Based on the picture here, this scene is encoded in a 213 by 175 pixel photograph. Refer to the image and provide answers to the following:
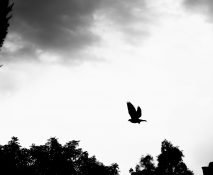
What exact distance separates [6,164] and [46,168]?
24.2 meters

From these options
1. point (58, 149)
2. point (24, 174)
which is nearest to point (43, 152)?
point (58, 149)

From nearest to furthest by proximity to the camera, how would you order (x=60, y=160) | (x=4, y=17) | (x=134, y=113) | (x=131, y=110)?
(x=131, y=110) < (x=134, y=113) < (x=4, y=17) < (x=60, y=160)

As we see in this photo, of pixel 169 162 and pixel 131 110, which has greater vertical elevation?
pixel 169 162

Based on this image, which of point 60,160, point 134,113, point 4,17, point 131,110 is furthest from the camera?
point 60,160

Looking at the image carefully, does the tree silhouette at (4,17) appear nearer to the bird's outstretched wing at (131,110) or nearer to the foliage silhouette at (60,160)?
the bird's outstretched wing at (131,110)

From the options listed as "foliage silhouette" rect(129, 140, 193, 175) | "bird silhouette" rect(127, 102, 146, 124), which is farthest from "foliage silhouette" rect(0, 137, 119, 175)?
"bird silhouette" rect(127, 102, 146, 124)

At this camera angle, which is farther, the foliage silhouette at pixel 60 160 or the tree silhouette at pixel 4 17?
the foliage silhouette at pixel 60 160

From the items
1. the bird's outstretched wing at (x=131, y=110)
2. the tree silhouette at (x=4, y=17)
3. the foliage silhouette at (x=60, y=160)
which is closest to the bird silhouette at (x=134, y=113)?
the bird's outstretched wing at (x=131, y=110)

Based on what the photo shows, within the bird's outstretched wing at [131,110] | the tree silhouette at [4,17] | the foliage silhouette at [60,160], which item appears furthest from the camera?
the foliage silhouette at [60,160]

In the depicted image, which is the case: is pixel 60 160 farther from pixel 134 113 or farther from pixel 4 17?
pixel 134 113

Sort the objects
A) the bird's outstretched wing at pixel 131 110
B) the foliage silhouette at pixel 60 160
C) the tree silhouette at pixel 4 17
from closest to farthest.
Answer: the bird's outstretched wing at pixel 131 110 → the tree silhouette at pixel 4 17 → the foliage silhouette at pixel 60 160

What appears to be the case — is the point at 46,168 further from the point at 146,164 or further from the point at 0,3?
the point at 0,3

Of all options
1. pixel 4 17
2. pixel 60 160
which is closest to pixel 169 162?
pixel 60 160

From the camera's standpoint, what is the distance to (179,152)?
73.9 metres
